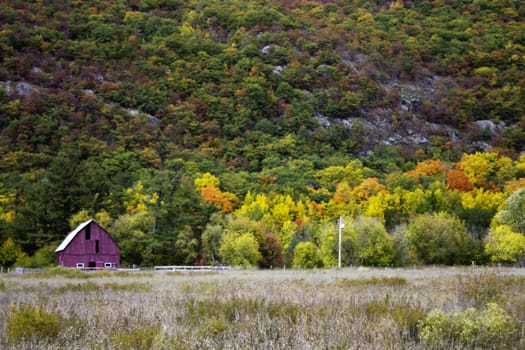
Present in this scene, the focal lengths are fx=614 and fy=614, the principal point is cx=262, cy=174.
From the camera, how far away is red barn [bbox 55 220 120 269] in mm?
53812

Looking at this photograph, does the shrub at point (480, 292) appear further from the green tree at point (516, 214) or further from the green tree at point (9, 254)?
the green tree at point (516, 214)

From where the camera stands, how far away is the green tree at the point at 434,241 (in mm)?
64312

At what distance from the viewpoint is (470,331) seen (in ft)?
33.4

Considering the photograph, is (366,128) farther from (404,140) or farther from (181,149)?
(181,149)

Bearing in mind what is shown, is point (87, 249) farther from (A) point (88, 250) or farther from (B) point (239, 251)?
(B) point (239, 251)

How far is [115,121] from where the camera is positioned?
153m

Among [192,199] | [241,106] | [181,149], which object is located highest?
[241,106]

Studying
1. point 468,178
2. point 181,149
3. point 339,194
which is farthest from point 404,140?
point 339,194

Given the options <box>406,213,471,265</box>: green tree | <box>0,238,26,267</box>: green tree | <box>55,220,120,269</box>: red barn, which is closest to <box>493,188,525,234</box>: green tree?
<box>406,213,471,265</box>: green tree

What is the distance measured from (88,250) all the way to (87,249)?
0.12 m

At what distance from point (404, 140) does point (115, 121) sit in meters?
77.3

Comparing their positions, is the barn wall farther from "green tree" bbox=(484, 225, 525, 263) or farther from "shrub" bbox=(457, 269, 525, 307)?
"shrub" bbox=(457, 269, 525, 307)

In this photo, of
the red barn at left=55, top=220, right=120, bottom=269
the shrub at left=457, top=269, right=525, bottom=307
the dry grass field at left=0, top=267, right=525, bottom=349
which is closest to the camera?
the dry grass field at left=0, top=267, right=525, bottom=349

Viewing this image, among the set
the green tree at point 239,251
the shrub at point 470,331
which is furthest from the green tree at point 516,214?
the shrub at point 470,331
